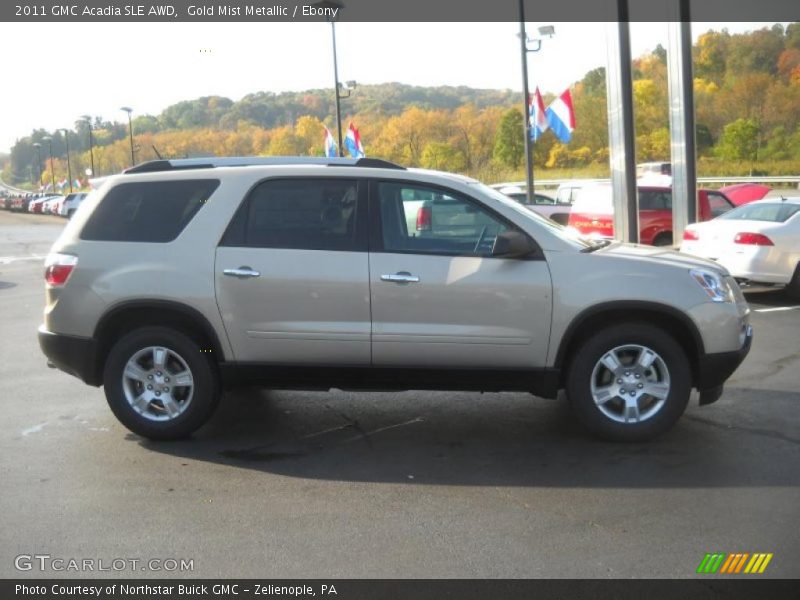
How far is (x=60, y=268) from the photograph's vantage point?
6.17m

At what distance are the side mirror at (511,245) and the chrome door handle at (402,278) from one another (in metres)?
0.54

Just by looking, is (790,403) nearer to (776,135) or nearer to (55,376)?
(55,376)

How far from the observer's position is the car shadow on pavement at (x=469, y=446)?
5.29 metres

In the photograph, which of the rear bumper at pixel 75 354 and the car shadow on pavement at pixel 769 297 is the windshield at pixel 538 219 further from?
the car shadow on pavement at pixel 769 297

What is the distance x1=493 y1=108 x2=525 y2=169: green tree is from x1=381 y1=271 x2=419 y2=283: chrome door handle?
41.2 metres

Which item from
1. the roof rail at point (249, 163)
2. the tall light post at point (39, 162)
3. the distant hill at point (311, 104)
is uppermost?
→ the tall light post at point (39, 162)

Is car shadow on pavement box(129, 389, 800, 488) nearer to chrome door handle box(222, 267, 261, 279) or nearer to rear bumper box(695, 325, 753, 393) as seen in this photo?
rear bumper box(695, 325, 753, 393)

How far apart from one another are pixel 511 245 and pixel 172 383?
8.04ft

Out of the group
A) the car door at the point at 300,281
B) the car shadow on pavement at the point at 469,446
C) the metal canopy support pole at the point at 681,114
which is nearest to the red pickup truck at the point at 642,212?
the metal canopy support pole at the point at 681,114

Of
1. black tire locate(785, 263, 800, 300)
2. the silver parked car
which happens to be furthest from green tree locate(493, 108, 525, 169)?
the silver parked car

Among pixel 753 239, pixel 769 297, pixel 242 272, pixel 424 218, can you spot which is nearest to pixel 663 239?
pixel 769 297

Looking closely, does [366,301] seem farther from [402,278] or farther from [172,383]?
[172,383]

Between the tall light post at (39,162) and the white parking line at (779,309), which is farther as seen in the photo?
the tall light post at (39,162)

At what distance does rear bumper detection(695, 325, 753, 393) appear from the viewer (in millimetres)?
5855
